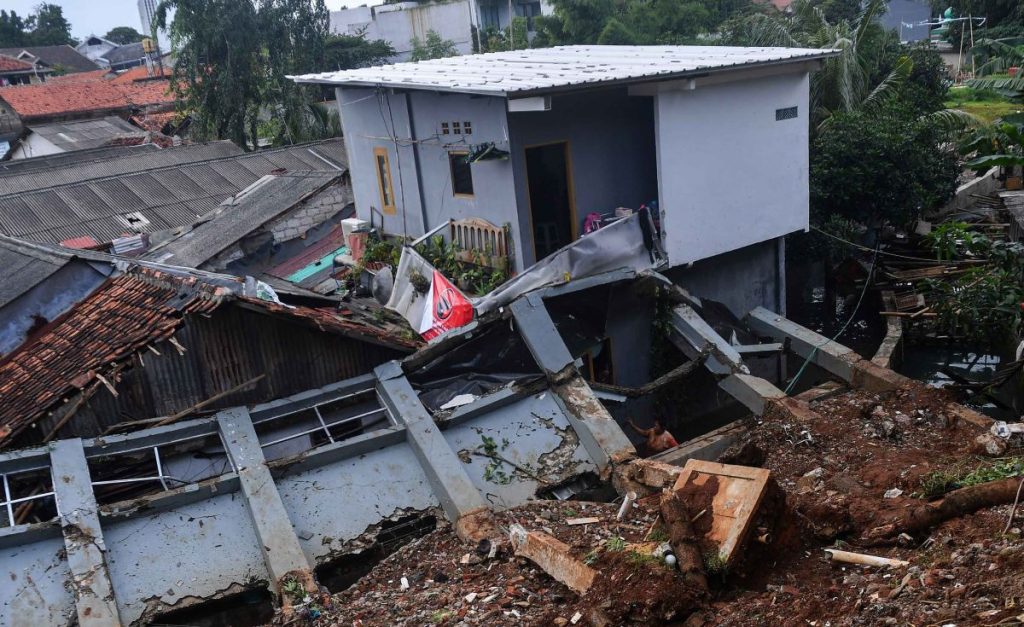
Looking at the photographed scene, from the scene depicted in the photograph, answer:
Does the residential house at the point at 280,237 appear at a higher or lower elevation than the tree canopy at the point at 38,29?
lower

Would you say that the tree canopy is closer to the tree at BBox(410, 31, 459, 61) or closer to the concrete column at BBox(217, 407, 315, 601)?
the tree at BBox(410, 31, 459, 61)

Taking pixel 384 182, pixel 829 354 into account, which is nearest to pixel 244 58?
pixel 384 182

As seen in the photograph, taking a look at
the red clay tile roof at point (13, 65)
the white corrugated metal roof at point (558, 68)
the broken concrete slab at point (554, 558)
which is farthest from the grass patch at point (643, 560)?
the red clay tile roof at point (13, 65)

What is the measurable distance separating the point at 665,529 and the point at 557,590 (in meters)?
1.00

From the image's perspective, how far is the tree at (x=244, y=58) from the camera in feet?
96.1

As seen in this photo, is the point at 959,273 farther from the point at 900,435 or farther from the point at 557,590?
the point at 557,590

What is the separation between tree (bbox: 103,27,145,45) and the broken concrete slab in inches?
3986

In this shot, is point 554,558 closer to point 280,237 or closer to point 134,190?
point 280,237

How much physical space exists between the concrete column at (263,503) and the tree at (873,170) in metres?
13.0

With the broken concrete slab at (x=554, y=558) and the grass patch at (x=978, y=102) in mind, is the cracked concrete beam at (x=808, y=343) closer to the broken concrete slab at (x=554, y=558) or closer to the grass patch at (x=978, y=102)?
the broken concrete slab at (x=554, y=558)

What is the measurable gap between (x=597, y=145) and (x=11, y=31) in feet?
252

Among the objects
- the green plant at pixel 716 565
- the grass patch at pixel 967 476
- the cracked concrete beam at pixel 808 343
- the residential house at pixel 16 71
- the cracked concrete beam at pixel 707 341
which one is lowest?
the cracked concrete beam at pixel 808 343

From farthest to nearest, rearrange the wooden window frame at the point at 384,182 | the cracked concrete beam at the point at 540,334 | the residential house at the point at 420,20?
the residential house at the point at 420,20
the wooden window frame at the point at 384,182
the cracked concrete beam at the point at 540,334

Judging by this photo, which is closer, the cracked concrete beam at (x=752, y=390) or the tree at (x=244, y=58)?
the cracked concrete beam at (x=752, y=390)
